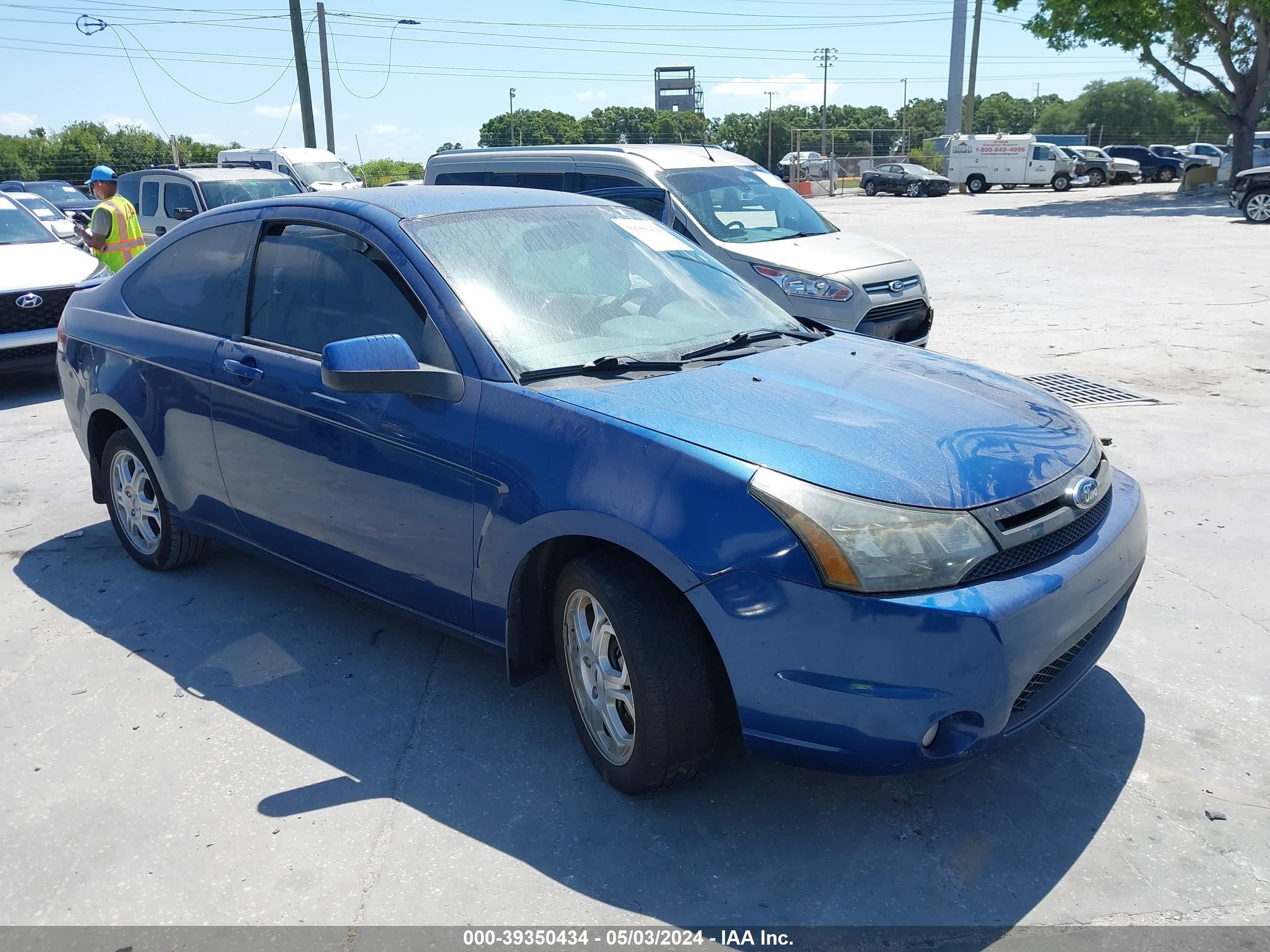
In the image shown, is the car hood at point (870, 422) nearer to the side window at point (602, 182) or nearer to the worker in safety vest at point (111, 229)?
the side window at point (602, 182)

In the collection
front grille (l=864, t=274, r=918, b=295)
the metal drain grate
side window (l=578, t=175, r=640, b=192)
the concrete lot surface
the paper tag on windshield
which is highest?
side window (l=578, t=175, r=640, b=192)

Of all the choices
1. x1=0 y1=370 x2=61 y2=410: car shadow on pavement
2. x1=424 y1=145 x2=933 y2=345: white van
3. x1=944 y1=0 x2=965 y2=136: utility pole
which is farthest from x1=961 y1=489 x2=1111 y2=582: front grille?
x1=944 y1=0 x2=965 y2=136: utility pole

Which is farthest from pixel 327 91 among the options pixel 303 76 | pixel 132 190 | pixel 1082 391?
pixel 1082 391

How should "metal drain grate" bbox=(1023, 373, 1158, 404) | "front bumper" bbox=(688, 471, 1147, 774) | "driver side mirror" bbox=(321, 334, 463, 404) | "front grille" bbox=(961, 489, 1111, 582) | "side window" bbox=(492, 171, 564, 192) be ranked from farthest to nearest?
"side window" bbox=(492, 171, 564, 192) < "metal drain grate" bbox=(1023, 373, 1158, 404) < "driver side mirror" bbox=(321, 334, 463, 404) < "front grille" bbox=(961, 489, 1111, 582) < "front bumper" bbox=(688, 471, 1147, 774)

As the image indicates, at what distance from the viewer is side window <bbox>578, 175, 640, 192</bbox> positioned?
8.80 m

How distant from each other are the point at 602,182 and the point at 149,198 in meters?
9.11

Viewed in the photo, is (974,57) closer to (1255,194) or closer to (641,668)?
(1255,194)

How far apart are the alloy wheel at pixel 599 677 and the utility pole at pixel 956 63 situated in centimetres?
5064

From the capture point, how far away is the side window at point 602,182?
880 cm

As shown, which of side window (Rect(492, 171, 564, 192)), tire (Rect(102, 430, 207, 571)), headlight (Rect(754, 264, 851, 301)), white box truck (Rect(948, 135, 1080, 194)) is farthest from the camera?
white box truck (Rect(948, 135, 1080, 194))

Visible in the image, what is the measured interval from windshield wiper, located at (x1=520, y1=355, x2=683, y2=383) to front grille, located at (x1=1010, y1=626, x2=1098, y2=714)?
4.70 ft

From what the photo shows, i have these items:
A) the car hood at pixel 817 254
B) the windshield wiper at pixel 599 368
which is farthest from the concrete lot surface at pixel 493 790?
the car hood at pixel 817 254

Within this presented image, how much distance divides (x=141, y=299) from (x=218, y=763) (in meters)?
2.34

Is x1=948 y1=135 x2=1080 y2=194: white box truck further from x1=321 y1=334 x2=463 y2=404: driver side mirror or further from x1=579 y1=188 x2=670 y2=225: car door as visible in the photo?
x1=321 y1=334 x2=463 y2=404: driver side mirror
